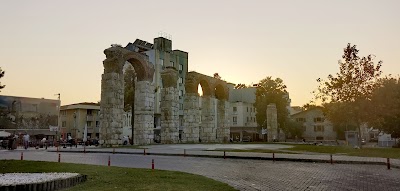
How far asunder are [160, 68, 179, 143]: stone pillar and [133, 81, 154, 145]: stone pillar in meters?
4.02

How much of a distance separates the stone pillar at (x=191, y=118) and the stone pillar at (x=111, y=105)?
15458 millimetres

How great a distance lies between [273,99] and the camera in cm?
8069

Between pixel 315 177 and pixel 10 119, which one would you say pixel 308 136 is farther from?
pixel 315 177

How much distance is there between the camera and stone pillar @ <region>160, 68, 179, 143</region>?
1858 inches

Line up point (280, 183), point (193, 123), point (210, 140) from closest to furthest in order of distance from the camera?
1. point (280, 183)
2. point (193, 123)
3. point (210, 140)

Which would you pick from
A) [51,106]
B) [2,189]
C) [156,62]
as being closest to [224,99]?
[156,62]

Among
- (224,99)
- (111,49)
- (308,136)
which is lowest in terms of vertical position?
(308,136)

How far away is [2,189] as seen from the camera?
9.45 meters

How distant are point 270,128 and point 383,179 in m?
50.7

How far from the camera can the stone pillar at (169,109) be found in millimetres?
47188

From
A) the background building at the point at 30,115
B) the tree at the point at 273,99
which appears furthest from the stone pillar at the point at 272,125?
the background building at the point at 30,115

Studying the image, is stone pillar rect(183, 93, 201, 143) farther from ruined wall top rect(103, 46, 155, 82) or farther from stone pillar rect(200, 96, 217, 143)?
ruined wall top rect(103, 46, 155, 82)

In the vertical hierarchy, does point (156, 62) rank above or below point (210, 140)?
above

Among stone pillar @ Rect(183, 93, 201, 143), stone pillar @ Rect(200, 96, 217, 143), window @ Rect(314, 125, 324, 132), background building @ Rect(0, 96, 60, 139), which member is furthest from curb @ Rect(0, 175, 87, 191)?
window @ Rect(314, 125, 324, 132)
